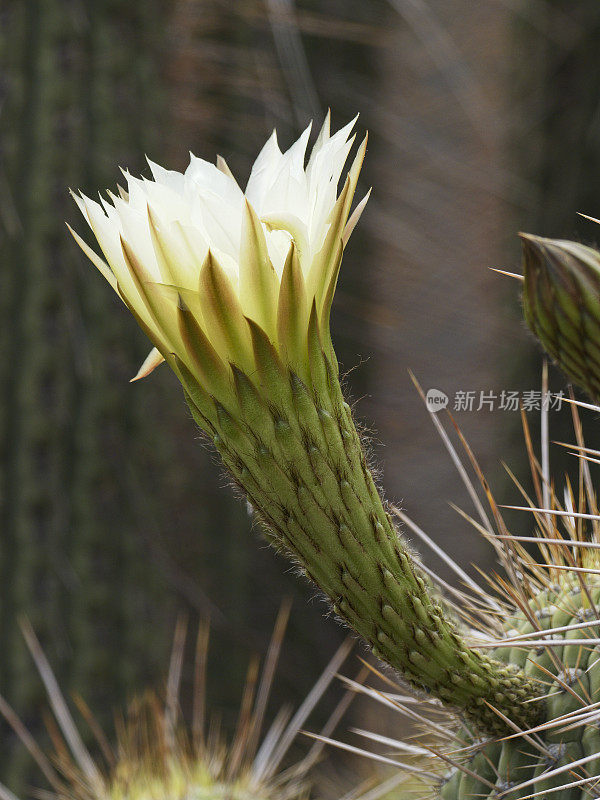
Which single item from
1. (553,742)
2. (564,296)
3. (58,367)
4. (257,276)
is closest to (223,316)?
(257,276)

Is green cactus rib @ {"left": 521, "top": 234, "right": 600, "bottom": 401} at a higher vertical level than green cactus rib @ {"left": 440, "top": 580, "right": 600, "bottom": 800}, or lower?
higher

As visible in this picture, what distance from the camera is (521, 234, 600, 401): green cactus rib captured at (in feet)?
1.04

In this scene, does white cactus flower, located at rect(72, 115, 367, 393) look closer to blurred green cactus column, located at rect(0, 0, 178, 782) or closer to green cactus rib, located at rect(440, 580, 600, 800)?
green cactus rib, located at rect(440, 580, 600, 800)

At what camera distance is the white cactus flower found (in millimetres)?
297

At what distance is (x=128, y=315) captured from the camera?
122 centimetres

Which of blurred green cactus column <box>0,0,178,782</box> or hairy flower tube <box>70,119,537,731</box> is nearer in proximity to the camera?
hairy flower tube <box>70,119,537,731</box>

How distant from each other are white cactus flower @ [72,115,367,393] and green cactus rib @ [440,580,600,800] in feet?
0.61

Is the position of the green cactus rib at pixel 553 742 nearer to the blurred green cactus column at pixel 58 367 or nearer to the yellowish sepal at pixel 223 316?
the yellowish sepal at pixel 223 316

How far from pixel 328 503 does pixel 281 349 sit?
60 millimetres

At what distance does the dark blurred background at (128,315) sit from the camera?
1.14 m

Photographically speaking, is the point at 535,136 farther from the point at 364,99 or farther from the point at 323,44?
the point at 323,44

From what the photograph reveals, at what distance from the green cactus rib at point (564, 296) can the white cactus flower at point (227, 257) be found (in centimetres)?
7

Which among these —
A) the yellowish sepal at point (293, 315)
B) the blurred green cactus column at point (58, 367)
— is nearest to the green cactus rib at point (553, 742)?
the yellowish sepal at point (293, 315)

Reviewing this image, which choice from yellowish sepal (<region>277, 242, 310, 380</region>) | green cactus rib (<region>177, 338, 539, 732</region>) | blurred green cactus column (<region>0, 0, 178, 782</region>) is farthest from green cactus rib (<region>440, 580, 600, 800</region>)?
blurred green cactus column (<region>0, 0, 178, 782</region>)
